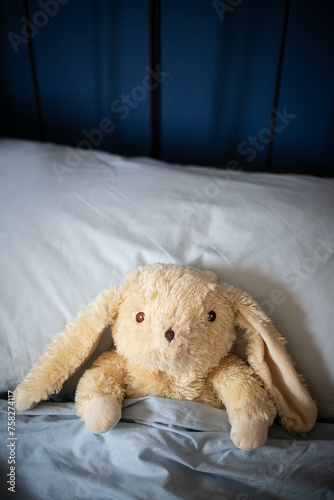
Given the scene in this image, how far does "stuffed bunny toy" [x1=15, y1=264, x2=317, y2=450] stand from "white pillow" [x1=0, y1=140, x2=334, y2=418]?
0.07m

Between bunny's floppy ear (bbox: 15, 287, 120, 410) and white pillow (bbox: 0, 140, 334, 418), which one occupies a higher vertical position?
white pillow (bbox: 0, 140, 334, 418)

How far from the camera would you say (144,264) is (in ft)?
2.94

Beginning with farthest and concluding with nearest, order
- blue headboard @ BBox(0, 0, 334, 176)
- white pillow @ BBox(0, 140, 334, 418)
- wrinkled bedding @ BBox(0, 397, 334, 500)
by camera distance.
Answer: blue headboard @ BBox(0, 0, 334, 176), white pillow @ BBox(0, 140, 334, 418), wrinkled bedding @ BBox(0, 397, 334, 500)

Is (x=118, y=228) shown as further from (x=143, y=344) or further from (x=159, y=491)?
(x=159, y=491)

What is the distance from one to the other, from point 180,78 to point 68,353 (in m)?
0.94

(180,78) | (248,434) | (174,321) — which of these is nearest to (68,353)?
(174,321)

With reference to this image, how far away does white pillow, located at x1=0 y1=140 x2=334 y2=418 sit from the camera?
2.74 feet

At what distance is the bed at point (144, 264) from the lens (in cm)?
71

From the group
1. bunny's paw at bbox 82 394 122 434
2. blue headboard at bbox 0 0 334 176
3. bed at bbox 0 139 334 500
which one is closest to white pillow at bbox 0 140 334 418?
bed at bbox 0 139 334 500

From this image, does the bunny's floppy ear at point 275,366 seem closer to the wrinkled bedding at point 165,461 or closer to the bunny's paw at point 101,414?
the wrinkled bedding at point 165,461

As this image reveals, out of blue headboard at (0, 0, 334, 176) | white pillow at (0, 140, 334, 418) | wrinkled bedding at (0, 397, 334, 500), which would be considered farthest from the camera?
blue headboard at (0, 0, 334, 176)

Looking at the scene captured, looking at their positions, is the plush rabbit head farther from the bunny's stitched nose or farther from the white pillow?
the white pillow

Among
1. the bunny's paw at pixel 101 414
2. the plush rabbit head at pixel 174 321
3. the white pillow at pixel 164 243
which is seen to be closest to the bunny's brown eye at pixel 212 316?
the plush rabbit head at pixel 174 321

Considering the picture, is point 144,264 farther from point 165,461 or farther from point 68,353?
point 165,461
